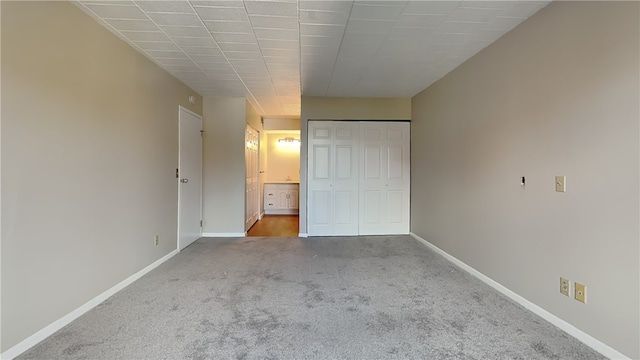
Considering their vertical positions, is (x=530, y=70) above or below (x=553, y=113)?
above

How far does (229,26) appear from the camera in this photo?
8.00 feet

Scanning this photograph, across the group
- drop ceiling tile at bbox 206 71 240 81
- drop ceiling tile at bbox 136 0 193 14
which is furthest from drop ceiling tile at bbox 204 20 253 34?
drop ceiling tile at bbox 206 71 240 81

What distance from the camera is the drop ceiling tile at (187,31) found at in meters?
2.45

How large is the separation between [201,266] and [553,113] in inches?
145

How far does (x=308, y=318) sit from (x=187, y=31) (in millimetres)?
2655

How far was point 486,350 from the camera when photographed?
176cm

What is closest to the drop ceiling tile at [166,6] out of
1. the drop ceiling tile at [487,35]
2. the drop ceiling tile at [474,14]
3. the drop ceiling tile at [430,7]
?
the drop ceiling tile at [430,7]

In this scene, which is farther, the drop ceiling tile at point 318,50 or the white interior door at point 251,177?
the white interior door at point 251,177

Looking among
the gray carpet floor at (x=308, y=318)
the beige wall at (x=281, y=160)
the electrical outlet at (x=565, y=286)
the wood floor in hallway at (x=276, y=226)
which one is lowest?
the gray carpet floor at (x=308, y=318)

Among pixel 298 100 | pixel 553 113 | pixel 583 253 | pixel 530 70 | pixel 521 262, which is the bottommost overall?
pixel 521 262

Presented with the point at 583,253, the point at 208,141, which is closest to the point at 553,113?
the point at 583,253

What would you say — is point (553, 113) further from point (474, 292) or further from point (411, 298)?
point (411, 298)

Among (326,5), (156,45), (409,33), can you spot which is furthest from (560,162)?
(156,45)

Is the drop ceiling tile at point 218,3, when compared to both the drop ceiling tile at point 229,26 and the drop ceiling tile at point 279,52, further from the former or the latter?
the drop ceiling tile at point 279,52
